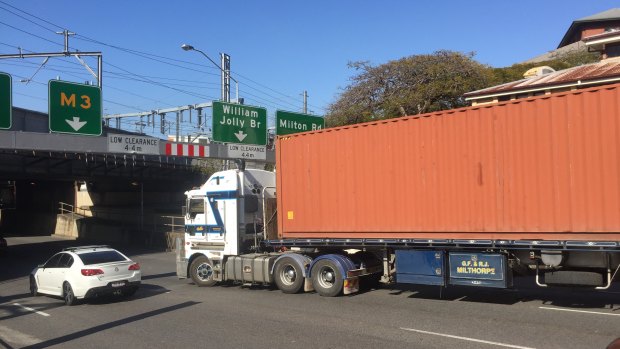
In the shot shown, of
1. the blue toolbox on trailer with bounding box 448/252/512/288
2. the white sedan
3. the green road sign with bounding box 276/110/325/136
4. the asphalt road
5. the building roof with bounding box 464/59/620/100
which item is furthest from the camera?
the green road sign with bounding box 276/110/325/136

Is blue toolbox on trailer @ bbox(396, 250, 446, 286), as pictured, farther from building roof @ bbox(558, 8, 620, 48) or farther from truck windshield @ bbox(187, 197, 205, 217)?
building roof @ bbox(558, 8, 620, 48)

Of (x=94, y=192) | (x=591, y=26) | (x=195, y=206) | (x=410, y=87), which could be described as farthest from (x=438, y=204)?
(x=591, y=26)

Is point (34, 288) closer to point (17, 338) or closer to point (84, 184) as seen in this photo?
point (17, 338)

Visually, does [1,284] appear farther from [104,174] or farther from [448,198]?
[104,174]

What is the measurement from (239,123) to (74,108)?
566 centimetres

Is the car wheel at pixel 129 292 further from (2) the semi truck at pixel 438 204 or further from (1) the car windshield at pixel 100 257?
(2) the semi truck at pixel 438 204

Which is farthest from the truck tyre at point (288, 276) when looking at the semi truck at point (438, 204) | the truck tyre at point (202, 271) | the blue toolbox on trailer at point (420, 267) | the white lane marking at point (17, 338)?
the white lane marking at point (17, 338)

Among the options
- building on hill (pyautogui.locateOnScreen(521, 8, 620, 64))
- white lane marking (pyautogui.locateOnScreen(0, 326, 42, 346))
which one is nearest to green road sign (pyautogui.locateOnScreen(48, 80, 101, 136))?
white lane marking (pyautogui.locateOnScreen(0, 326, 42, 346))

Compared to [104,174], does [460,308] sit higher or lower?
lower

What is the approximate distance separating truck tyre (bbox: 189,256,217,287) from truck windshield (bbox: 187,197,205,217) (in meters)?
1.33

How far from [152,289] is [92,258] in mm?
2637

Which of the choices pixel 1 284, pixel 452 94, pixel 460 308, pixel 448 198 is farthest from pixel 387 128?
pixel 452 94

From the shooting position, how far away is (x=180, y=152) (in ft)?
67.5

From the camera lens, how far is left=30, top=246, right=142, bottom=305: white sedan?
43.4 feet
